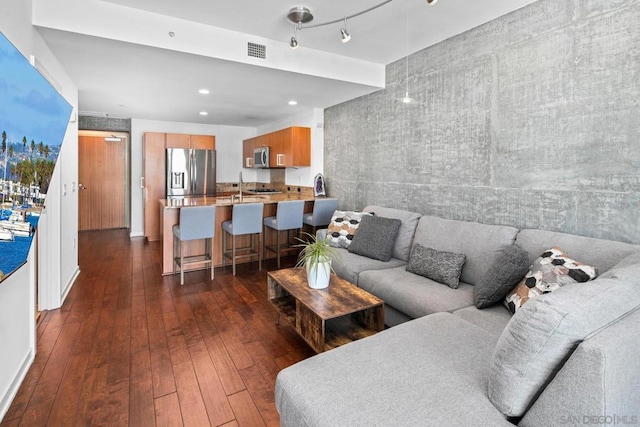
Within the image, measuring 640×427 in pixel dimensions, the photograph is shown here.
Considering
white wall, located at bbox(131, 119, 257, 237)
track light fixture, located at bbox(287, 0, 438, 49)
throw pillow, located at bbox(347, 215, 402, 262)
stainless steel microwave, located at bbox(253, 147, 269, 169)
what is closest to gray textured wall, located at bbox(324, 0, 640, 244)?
throw pillow, located at bbox(347, 215, 402, 262)

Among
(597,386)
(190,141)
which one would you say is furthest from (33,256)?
(190,141)

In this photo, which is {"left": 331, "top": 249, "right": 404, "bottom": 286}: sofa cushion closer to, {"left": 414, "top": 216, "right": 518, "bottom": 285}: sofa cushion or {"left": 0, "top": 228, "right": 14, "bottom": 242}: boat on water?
{"left": 414, "top": 216, "right": 518, "bottom": 285}: sofa cushion

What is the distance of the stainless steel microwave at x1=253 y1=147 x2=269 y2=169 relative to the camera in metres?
6.20

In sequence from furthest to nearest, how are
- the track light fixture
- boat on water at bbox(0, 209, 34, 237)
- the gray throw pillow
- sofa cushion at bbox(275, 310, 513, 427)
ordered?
1. the track light fixture
2. the gray throw pillow
3. boat on water at bbox(0, 209, 34, 237)
4. sofa cushion at bbox(275, 310, 513, 427)

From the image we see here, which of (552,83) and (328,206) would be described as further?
(328,206)

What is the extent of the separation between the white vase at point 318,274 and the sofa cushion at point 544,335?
142cm

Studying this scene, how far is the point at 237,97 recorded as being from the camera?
4.75 m

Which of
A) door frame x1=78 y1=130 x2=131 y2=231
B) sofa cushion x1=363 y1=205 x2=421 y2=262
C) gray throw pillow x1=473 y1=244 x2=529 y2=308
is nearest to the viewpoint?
gray throw pillow x1=473 y1=244 x2=529 y2=308

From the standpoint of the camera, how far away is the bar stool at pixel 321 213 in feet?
16.0

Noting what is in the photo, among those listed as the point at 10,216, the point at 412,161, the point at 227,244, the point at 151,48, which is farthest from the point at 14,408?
the point at 412,161

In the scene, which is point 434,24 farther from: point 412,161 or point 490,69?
point 412,161

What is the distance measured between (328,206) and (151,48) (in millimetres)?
2948

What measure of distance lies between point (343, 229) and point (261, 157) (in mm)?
3146

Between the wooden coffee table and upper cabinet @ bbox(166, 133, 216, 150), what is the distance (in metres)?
4.86
